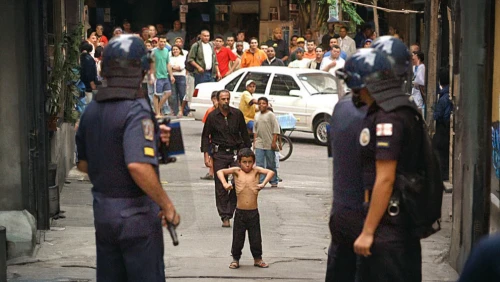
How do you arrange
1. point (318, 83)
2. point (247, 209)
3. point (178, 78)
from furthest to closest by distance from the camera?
point (178, 78) < point (318, 83) < point (247, 209)

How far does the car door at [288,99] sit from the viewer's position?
74.0 ft

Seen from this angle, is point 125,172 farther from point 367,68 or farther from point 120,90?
point 367,68

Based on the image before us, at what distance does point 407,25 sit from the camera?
97.8ft

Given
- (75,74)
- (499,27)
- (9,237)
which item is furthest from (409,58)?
(75,74)

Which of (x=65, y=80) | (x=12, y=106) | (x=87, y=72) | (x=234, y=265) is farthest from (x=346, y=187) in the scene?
(x=87, y=72)

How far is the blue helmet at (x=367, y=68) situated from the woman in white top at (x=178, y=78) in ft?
70.1

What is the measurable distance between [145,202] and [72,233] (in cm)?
657

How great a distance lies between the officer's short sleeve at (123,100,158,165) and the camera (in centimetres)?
593

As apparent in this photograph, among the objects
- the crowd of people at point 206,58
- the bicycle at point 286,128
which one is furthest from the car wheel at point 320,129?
the crowd of people at point 206,58

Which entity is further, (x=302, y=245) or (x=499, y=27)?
(x=302, y=245)

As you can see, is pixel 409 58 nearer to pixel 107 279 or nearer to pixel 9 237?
pixel 107 279

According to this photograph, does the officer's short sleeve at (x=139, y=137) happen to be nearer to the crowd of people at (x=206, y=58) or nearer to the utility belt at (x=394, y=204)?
the utility belt at (x=394, y=204)

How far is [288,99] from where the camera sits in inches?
893

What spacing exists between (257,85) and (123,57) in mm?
17008
